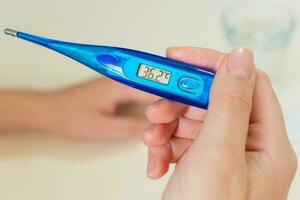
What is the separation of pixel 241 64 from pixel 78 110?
296mm

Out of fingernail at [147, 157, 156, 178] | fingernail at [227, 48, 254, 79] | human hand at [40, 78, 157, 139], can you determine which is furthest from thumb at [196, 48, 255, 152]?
human hand at [40, 78, 157, 139]

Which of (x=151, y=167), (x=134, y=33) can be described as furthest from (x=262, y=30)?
(x=151, y=167)

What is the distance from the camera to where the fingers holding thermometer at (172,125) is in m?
0.49

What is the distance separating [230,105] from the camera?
0.40 meters

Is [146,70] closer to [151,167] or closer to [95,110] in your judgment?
[151,167]

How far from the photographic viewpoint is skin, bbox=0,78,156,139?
650 millimetres

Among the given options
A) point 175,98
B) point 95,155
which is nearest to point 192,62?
point 175,98

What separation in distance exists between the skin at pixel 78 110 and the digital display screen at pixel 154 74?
0.72 ft

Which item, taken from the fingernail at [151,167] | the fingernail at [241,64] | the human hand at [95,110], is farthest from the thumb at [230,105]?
the human hand at [95,110]

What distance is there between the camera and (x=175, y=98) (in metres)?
0.43

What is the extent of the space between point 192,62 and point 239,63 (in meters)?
0.06

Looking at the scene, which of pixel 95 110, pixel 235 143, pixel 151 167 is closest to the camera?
pixel 235 143

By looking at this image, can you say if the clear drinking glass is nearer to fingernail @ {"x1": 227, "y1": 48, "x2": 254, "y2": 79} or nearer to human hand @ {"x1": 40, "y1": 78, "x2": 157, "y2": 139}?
human hand @ {"x1": 40, "y1": 78, "x2": 157, "y2": 139}

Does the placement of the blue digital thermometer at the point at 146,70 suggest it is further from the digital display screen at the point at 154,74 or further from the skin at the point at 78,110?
the skin at the point at 78,110
